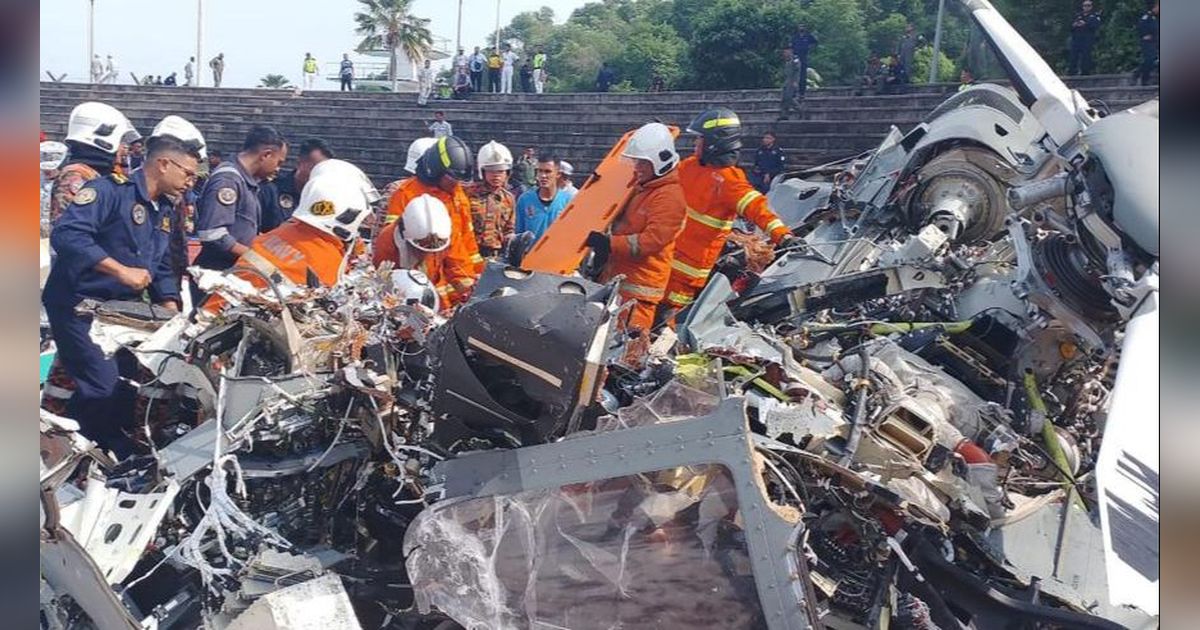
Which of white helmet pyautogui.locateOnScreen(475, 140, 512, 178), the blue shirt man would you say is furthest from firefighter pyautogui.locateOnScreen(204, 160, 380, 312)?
the blue shirt man

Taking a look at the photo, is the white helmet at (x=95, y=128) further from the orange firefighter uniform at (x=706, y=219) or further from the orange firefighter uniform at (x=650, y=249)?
the orange firefighter uniform at (x=706, y=219)

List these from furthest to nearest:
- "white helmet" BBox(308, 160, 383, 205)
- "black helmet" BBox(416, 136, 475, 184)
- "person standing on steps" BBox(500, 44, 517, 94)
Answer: "person standing on steps" BBox(500, 44, 517, 94) → "black helmet" BBox(416, 136, 475, 184) → "white helmet" BBox(308, 160, 383, 205)

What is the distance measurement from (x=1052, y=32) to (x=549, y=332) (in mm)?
18980

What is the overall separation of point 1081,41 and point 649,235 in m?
12.6

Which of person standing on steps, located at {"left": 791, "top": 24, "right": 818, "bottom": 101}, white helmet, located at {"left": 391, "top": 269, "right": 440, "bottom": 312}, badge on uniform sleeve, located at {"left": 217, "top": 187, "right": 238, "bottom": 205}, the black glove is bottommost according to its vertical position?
white helmet, located at {"left": 391, "top": 269, "right": 440, "bottom": 312}

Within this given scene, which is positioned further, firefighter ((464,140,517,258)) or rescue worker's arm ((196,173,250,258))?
firefighter ((464,140,517,258))

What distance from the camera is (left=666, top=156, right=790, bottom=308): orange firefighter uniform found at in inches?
228

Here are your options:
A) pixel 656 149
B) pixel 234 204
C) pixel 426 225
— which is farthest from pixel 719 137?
pixel 234 204

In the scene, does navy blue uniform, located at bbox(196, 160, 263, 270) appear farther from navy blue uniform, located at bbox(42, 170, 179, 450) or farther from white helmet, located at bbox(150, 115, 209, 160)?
navy blue uniform, located at bbox(42, 170, 179, 450)

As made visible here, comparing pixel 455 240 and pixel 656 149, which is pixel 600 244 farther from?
pixel 455 240

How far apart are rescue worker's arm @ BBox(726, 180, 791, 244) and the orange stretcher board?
19.8 inches

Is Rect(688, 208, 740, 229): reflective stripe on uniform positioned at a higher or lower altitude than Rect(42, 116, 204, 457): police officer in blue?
higher

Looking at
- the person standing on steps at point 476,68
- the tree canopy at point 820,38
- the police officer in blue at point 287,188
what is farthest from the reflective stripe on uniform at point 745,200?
the person standing on steps at point 476,68

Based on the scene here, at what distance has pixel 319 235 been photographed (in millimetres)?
4590
